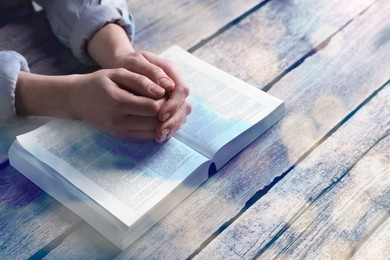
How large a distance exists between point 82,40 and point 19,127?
0.66ft

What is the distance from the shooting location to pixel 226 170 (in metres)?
0.87

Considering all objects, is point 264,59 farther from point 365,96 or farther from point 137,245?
point 137,245

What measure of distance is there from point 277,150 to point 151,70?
0.23 metres

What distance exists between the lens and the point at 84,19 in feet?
3.39

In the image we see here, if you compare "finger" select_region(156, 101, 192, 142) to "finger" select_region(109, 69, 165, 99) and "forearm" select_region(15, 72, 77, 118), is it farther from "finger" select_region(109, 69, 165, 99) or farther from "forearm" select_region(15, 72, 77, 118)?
"forearm" select_region(15, 72, 77, 118)

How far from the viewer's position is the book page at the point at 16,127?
0.92 meters

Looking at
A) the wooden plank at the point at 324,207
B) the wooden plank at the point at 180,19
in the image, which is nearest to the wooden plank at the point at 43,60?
the wooden plank at the point at 180,19

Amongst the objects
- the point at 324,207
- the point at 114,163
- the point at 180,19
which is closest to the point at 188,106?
the point at 114,163

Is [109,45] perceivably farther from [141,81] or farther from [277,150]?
[277,150]

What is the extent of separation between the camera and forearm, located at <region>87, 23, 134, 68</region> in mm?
989

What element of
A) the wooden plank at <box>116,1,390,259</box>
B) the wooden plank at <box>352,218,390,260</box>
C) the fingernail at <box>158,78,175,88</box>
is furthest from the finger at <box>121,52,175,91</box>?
the wooden plank at <box>352,218,390,260</box>

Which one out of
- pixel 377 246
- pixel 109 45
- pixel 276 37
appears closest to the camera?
pixel 377 246

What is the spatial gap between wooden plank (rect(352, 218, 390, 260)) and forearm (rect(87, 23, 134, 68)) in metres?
0.48

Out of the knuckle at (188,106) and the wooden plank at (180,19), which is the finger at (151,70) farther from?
the wooden plank at (180,19)
